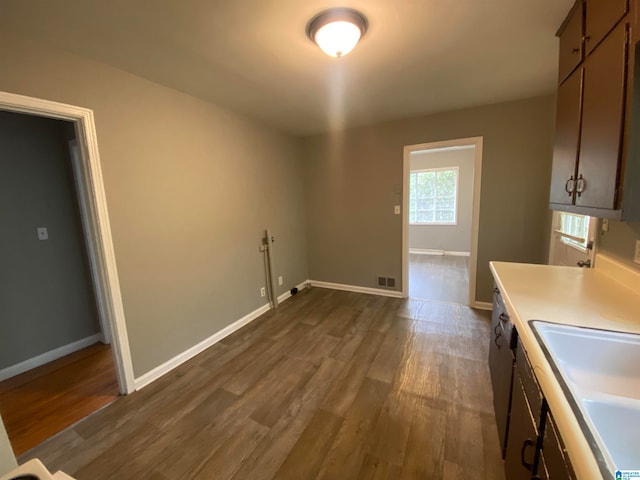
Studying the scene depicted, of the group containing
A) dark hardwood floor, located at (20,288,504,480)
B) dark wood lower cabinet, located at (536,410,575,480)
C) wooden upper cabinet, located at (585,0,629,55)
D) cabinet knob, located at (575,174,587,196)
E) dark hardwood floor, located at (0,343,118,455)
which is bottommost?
dark hardwood floor, located at (20,288,504,480)

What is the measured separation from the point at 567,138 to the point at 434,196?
209 inches

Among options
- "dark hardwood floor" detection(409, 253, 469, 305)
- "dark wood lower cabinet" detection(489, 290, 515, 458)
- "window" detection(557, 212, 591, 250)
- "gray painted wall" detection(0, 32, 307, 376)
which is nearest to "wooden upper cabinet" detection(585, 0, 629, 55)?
"window" detection(557, 212, 591, 250)

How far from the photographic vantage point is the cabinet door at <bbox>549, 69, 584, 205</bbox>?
4.70 ft

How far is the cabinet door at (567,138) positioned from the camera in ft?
4.70

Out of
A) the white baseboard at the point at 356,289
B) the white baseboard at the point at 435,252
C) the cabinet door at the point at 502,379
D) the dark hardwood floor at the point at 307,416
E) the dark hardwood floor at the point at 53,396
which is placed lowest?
the dark hardwood floor at the point at 307,416

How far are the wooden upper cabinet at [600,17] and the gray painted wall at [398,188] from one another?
1875mm

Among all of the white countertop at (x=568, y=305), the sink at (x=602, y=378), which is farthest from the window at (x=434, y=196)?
the sink at (x=602, y=378)

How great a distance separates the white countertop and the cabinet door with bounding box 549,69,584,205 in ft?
1.59

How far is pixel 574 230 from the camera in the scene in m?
2.24

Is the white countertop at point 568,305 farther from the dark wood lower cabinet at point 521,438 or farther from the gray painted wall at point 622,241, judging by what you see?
the dark wood lower cabinet at point 521,438

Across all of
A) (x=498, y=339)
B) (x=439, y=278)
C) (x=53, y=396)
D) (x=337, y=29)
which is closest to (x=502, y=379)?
(x=498, y=339)

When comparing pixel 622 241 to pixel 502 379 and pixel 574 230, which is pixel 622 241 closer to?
pixel 574 230

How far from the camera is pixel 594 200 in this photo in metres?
1.25

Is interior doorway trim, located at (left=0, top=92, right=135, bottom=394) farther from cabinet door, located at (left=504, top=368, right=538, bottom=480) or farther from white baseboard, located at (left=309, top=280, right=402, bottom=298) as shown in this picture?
white baseboard, located at (left=309, top=280, right=402, bottom=298)
